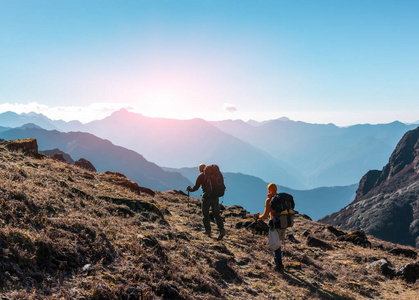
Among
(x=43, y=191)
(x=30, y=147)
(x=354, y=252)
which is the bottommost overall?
(x=354, y=252)

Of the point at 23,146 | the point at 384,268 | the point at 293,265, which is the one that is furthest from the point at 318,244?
the point at 23,146

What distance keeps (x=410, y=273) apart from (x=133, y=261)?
37.4 feet

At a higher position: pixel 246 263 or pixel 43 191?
pixel 43 191

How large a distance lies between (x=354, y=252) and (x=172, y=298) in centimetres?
1277

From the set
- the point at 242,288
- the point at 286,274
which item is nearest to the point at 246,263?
the point at 286,274

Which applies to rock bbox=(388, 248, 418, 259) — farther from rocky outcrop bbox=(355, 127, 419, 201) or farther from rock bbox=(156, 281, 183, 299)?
rocky outcrop bbox=(355, 127, 419, 201)

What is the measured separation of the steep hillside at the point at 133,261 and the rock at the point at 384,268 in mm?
40

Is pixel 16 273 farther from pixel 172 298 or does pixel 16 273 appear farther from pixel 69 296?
pixel 172 298

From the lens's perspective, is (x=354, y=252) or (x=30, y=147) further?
(x=30, y=147)

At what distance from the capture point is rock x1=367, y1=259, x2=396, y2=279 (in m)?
11.2

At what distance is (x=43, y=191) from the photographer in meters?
8.57

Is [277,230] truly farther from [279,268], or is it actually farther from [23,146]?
[23,146]

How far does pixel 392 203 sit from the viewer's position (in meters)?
136

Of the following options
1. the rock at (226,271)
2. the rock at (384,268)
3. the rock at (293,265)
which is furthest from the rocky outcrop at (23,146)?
the rock at (384,268)
